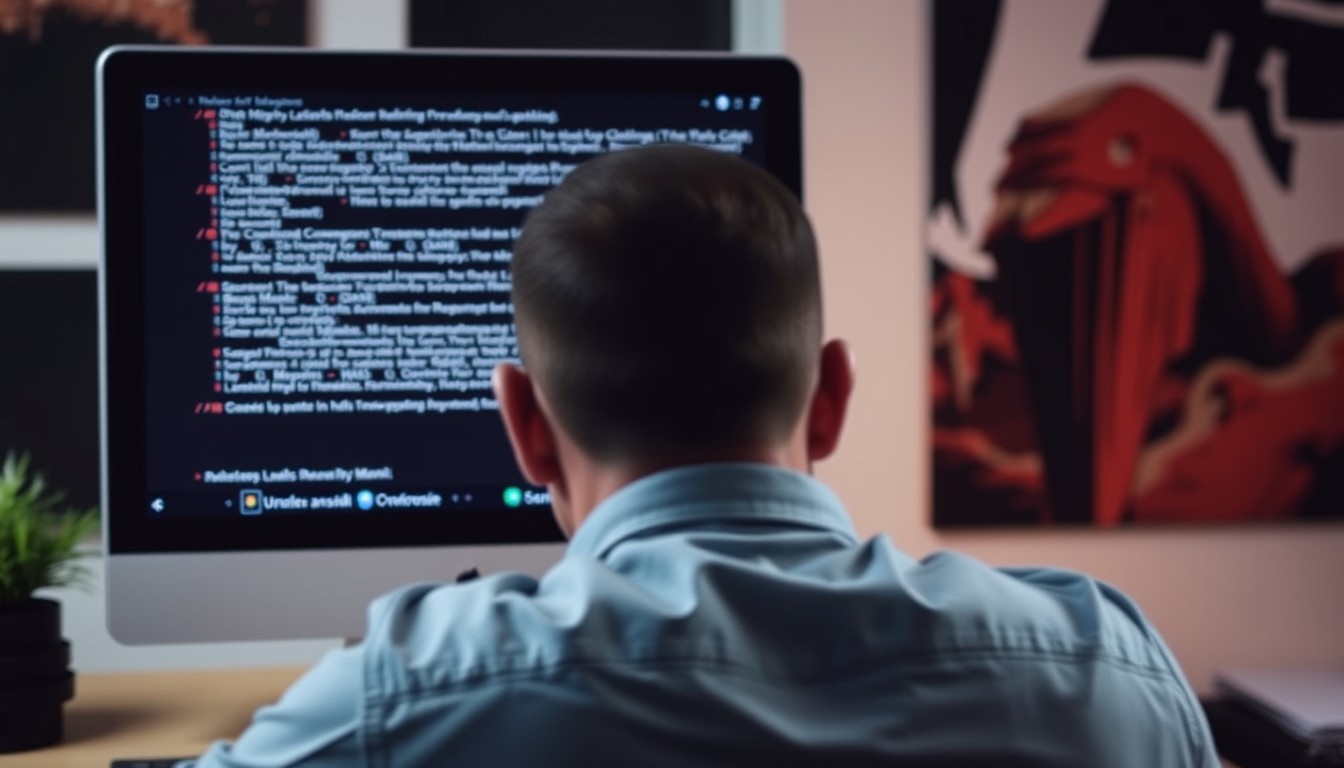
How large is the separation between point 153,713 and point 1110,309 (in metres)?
1.39

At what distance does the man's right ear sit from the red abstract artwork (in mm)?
1306

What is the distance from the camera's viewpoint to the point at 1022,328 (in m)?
2.06

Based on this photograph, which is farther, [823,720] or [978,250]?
[978,250]

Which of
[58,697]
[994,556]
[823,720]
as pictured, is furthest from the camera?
[994,556]

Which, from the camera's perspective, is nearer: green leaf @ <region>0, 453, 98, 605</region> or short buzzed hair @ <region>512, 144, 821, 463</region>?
short buzzed hair @ <region>512, 144, 821, 463</region>

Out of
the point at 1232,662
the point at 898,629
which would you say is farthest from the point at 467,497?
the point at 1232,662

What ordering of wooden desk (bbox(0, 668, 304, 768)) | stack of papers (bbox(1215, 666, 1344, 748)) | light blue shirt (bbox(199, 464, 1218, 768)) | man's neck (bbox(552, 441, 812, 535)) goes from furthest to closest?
1. stack of papers (bbox(1215, 666, 1344, 748))
2. wooden desk (bbox(0, 668, 304, 768))
3. man's neck (bbox(552, 441, 812, 535))
4. light blue shirt (bbox(199, 464, 1218, 768))

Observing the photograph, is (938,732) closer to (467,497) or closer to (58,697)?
(467,497)

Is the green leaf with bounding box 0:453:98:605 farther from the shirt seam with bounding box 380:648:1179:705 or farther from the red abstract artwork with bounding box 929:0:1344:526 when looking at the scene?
the red abstract artwork with bounding box 929:0:1344:526

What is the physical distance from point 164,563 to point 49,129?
3.06 ft

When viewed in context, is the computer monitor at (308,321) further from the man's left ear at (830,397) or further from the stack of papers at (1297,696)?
the stack of papers at (1297,696)

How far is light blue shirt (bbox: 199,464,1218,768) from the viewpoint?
66 cm

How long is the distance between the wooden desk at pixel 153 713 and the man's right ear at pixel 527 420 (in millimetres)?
583

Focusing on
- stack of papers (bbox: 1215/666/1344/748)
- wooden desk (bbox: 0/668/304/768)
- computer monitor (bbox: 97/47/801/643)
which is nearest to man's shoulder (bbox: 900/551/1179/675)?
computer monitor (bbox: 97/47/801/643)
